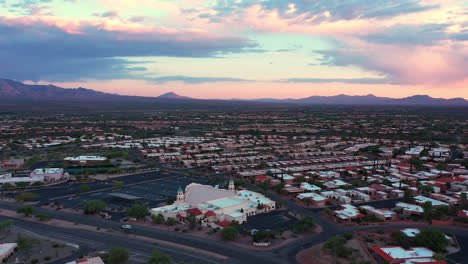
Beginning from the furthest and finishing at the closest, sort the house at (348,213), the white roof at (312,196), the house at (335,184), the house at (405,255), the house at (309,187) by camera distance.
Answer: the house at (335,184)
the house at (309,187)
the white roof at (312,196)
the house at (348,213)
the house at (405,255)

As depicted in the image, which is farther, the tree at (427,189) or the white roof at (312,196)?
the tree at (427,189)

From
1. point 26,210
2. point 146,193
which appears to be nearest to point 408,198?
point 146,193

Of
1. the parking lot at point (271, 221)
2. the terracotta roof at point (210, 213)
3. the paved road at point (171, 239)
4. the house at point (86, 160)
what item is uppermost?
the house at point (86, 160)

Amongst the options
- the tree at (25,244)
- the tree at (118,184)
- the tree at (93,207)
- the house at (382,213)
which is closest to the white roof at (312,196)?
the house at (382,213)

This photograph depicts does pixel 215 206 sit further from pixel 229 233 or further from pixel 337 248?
pixel 337 248

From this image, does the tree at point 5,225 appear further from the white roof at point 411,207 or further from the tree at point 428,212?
the tree at point 428,212
